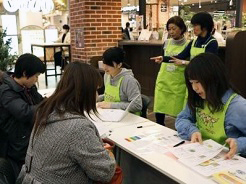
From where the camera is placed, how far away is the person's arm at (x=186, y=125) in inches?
72.6

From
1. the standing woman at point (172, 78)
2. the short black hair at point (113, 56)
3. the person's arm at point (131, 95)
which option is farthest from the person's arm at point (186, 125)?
the standing woman at point (172, 78)

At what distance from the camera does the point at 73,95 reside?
53.8 inches

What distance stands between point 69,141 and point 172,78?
7.86 ft

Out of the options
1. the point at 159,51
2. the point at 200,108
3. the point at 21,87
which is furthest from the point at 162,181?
the point at 159,51

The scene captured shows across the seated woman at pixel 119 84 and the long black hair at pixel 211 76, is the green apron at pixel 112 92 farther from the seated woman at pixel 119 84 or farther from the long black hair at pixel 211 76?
the long black hair at pixel 211 76

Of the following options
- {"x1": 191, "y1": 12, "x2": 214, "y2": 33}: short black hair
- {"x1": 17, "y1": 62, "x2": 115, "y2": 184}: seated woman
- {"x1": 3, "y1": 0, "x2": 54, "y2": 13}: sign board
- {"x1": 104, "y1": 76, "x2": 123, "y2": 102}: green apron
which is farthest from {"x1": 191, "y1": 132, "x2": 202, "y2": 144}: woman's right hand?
{"x1": 3, "y1": 0, "x2": 54, "y2": 13}: sign board

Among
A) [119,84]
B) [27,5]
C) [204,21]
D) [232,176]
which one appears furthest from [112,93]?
[27,5]

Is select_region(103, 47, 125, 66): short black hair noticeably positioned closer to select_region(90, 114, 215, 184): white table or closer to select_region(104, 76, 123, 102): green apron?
select_region(104, 76, 123, 102): green apron

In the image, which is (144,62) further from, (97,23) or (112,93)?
(112,93)

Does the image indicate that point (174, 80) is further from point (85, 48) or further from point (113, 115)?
point (85, 48)

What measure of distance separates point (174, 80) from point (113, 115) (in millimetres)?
1364

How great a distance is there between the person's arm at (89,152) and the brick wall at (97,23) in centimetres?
400

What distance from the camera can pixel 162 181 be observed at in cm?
188

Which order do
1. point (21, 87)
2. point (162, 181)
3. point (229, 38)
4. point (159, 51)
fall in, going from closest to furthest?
point (162, 181) < point (21, 87) < point (229, 38) < point (159, 51)
